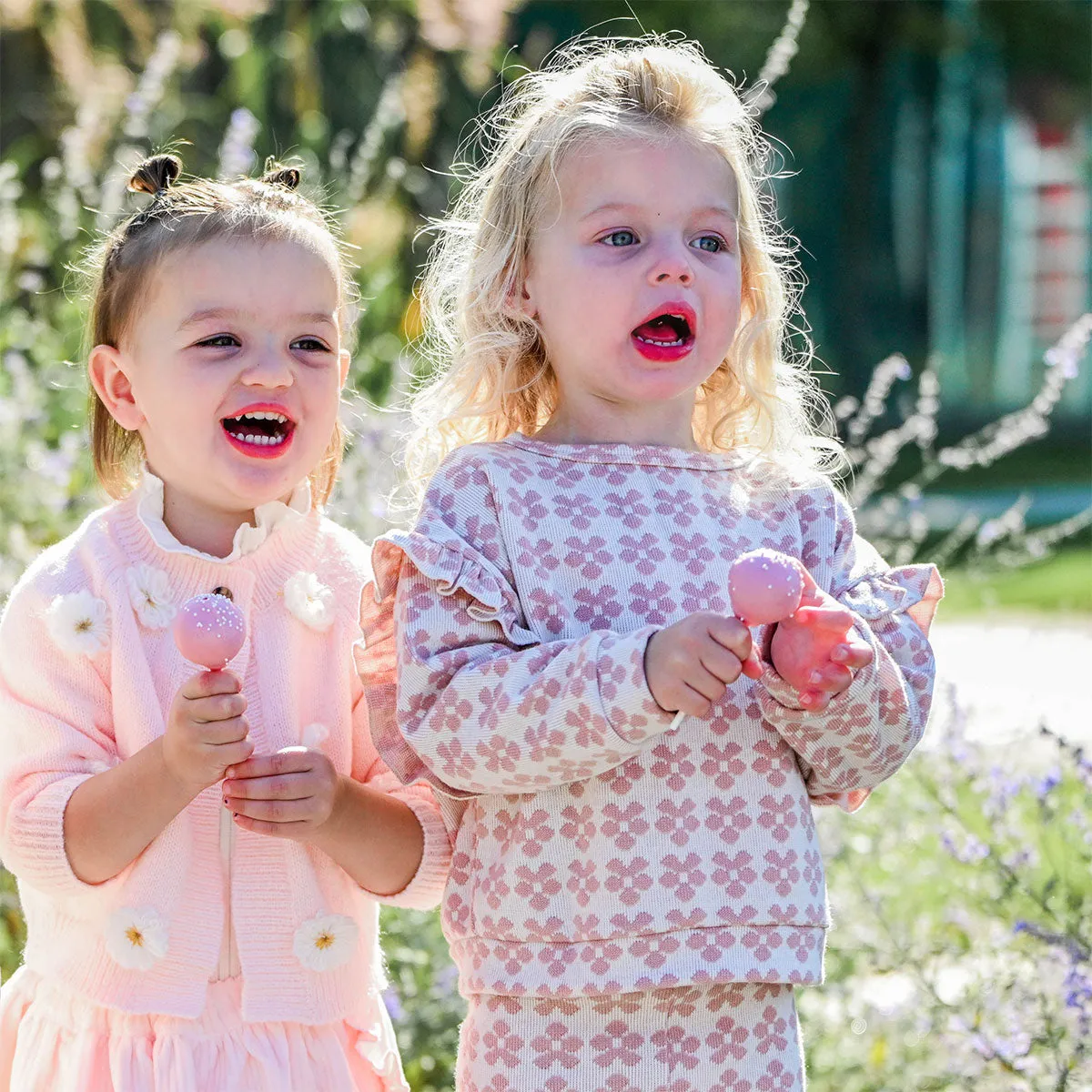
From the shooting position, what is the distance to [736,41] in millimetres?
13969

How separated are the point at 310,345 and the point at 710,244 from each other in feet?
1.72

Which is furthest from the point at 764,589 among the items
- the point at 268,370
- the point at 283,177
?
the point at 283,177

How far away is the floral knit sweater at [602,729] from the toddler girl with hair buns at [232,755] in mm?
131

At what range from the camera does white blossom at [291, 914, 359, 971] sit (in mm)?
2088

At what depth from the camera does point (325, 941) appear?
2111 mm

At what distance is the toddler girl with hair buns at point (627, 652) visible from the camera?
1932 millimetres

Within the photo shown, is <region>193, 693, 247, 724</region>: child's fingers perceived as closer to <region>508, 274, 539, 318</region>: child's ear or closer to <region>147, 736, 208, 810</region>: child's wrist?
<region>147, 736, 208, 810</region>: child's wrist

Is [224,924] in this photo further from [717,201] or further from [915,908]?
[915,908]

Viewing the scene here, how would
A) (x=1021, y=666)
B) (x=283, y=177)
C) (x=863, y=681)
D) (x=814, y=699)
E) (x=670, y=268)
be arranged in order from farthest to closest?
(x=1021, y=666) → (x=283, y=177) → (x=670, y=268) → (x=863, y=681) → (x=814, y=699)

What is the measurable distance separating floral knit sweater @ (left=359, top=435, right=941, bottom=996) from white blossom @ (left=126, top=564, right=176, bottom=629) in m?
0.24

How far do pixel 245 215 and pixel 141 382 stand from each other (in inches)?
9.7

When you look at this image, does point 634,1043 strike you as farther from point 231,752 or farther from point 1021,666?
point 1021,666

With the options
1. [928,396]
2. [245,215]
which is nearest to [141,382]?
[245,215]

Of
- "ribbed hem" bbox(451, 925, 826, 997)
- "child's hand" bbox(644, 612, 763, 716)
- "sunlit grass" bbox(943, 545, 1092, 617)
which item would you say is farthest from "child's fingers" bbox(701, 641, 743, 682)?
"sunlit grass" bbox(943, 545, 1092, 617)
